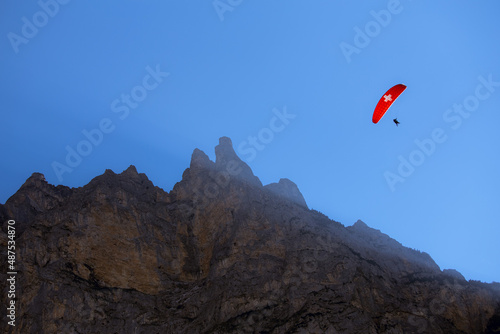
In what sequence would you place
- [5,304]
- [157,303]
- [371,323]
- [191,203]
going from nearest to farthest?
[371,323], [5,304], [157,303], [191,203]

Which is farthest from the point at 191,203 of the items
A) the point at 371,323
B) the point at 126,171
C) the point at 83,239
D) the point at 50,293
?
the point at 371,323

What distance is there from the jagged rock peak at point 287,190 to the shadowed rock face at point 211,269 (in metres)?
8.44

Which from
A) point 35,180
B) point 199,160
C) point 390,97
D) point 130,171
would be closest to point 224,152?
point 199,160

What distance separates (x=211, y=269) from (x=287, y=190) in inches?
1165

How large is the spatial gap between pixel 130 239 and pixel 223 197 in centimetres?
1587

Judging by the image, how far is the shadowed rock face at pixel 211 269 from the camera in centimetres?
5628

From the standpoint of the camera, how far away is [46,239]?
64.5 metres

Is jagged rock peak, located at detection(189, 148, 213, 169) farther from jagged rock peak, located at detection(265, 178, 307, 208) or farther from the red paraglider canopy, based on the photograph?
the red paraglider canopy

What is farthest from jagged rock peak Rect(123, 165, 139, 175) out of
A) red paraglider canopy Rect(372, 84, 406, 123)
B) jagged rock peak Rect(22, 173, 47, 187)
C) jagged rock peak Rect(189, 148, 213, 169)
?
red paraglider canopy Rect(372, 84, 406, 123)

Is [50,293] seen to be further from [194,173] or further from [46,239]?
[194,173]

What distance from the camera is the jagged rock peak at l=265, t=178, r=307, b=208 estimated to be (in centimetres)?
8856

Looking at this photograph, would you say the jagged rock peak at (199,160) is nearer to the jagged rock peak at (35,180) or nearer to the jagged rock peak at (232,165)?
the jagged rock peak at (232,165)

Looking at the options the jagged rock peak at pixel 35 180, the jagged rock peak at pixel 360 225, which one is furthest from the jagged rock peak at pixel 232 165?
the jagged rock peak at pixel 35 180

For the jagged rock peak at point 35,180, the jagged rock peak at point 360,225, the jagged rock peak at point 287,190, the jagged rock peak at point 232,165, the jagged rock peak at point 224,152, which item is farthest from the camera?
the jagged rock peak at point 287,190
